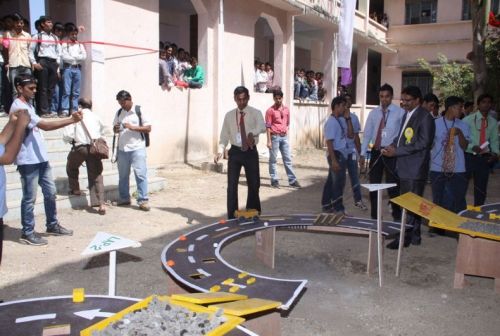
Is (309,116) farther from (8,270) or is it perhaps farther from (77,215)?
(8,270)

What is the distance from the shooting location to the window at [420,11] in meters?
20.9

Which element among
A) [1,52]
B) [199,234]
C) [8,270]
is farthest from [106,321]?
[1,52]

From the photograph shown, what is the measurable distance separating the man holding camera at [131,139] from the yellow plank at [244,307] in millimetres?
4553

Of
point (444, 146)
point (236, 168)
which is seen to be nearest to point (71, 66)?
point (236, 168)

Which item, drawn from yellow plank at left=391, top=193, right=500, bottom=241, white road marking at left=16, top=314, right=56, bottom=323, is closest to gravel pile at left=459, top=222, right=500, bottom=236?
yellow plank at left=391, top=193, right=500, bottom=241

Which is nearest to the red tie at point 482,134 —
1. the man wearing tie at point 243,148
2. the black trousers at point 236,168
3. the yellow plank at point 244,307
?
the man wearing tie at point 243,148

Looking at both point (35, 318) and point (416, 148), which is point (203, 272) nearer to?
point (35, 318)

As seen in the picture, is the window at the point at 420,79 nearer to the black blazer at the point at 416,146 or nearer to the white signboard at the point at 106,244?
the black blazer at the point at 416,146

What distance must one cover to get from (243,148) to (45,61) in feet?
14.6

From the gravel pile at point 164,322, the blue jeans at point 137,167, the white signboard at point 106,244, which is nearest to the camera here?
the gravel pile at point 164,322

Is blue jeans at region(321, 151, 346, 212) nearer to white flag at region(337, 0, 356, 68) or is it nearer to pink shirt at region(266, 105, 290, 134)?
pink shirt at region(266, 105, 290, 134)

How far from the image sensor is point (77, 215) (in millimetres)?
6316

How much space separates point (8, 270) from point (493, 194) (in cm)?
792

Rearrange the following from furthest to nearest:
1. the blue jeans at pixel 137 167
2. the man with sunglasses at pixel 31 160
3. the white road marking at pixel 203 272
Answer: the blue jeans at pixel 137 167 → the man with sunglasses at pixel 31 160 → the white road marking at pixel 203 272
